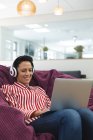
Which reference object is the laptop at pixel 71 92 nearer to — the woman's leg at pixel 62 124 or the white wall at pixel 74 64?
the woman's leg at pixel 62 124

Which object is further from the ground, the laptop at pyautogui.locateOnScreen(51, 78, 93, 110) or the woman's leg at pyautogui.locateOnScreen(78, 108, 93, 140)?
the laptop at pyautogui.locateOnScreen(51, 78, 93, 110)

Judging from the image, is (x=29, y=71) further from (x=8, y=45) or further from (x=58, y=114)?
(x=8, y=45)

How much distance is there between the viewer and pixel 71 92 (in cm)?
166

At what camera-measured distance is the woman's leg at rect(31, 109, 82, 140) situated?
1.51 m

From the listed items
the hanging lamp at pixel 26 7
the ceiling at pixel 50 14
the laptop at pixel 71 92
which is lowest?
the laptop at pixel 71 92

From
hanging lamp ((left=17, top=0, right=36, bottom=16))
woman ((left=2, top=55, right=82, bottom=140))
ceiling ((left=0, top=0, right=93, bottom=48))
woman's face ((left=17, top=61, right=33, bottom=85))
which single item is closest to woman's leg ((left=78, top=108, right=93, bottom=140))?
woman ((left=2, top=55, right=82, bottom=140))

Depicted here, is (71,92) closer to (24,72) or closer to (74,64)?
(24,72)

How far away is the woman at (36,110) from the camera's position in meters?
1.54

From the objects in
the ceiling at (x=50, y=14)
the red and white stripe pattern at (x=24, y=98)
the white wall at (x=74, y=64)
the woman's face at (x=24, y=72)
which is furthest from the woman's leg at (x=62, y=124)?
the ceiling at (x=50, y=14)

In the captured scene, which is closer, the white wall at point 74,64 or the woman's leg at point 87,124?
the woman's leg at point 87,124

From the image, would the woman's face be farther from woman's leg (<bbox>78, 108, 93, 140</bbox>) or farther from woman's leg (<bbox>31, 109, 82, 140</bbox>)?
woman's leg (<bbox>78, 108, 93, 140</bbox>)

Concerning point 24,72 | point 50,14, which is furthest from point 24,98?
point 50,14

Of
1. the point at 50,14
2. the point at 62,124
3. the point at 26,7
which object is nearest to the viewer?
the point at 62,124

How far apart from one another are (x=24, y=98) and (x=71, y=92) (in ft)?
1.53
